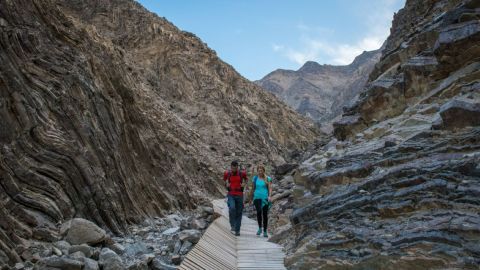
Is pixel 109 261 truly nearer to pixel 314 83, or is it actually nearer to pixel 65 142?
pixel 65 142

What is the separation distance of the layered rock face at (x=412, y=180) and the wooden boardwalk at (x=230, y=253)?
40cm

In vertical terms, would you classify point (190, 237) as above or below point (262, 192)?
below

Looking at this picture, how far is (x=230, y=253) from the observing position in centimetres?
792

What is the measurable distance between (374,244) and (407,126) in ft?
11.9

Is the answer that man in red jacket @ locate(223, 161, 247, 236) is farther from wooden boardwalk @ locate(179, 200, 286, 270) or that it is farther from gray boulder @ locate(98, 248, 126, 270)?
gray boulder @ locate(98, 248, 126, 270)

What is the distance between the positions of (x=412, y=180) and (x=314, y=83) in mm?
165987

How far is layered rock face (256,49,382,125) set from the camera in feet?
482

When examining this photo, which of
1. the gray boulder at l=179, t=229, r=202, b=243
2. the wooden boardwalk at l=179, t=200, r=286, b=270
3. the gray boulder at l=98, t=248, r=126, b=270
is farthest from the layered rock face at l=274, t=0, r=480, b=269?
the gray boulder at l=98, t=248, r=126, b=270

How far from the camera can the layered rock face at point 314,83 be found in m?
147

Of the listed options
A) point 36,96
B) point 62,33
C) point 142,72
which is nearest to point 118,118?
point 62,33

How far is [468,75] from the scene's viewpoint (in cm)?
824

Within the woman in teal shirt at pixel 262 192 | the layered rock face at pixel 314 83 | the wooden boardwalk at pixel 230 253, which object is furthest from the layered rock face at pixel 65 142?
the layered rock face at pixel 314 83

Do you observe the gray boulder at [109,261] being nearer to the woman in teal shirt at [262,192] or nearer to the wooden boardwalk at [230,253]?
the wooden boardwalk at [230,253]

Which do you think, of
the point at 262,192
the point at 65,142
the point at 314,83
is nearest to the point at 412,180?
the point at 262,192
